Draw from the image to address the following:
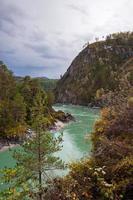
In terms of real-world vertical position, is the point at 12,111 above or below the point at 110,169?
below

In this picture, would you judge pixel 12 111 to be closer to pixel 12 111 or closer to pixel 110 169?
pixel 12 111

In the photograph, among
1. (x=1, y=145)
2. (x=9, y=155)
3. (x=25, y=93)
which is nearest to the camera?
(x=9, y=155)

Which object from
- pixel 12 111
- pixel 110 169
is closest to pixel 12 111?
pixel 12 111

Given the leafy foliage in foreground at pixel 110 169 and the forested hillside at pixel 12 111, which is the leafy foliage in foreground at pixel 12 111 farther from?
the leafy foliage in foreground at pixel 110 169

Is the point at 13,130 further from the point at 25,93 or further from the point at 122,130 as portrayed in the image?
the point at 122,130

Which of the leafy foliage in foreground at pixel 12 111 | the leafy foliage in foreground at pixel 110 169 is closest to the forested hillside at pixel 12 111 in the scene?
the leafy foliage in foreground at pixel 12 111

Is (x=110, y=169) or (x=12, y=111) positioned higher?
(x=110, y=169)

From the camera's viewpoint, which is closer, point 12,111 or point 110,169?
point 110,169

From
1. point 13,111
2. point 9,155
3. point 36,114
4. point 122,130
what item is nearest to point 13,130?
point 13,111

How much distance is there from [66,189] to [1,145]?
5494cm

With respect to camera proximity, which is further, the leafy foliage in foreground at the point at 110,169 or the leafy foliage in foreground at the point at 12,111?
the leafy foliage in foreground at the point at 12,111

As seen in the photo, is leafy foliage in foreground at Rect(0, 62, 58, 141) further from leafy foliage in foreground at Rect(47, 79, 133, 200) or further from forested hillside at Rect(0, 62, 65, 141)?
leafy foliage in foreground at Rect(47, 79, 133, 200)

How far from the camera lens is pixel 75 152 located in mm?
66625

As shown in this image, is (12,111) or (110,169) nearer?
(110,169)
